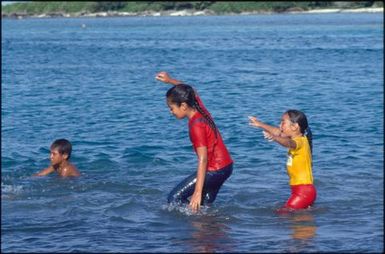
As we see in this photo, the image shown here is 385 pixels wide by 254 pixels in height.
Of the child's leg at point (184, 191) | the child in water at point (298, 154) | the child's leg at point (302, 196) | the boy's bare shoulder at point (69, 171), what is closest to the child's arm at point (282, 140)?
the child in water at point (298, 154)

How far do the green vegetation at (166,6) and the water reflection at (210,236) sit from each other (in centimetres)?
12747

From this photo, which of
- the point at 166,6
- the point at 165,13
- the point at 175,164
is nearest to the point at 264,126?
the point at 175,164

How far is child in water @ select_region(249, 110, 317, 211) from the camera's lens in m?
10.6

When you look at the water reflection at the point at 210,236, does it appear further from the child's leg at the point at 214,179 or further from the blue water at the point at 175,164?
the child's leg at the point at 214,179

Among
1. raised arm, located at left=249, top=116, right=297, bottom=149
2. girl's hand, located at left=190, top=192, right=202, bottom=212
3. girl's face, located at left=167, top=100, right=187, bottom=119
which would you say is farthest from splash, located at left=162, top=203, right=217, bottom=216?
raised arm, located at left=249, top=116, right=297, bottom=149

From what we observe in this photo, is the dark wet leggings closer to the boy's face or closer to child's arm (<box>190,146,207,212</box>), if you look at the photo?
child's arm (<box>190,146,207,212</box>)

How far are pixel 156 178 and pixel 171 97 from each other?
4.11 m

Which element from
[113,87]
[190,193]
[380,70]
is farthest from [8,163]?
[380,70]

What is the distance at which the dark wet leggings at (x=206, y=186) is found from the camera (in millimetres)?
10344

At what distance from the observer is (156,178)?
13914mm

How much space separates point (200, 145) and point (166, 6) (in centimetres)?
15648

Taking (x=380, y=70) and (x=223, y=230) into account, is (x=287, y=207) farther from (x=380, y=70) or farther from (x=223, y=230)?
(x=380, y=70)

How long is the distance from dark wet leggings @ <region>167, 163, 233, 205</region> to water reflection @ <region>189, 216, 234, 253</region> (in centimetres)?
24

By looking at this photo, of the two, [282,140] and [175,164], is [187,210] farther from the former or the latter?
[175,164]
